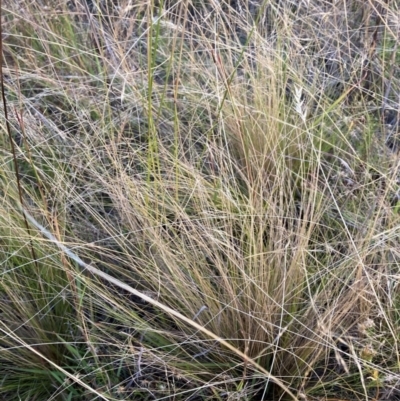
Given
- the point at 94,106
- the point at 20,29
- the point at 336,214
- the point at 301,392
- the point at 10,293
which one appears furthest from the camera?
the point at 20,29

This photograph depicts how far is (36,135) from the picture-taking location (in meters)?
1.28

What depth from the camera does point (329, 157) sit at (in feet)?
4.57

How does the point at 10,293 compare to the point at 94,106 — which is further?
the point at 94,106

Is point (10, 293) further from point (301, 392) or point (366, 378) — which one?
point (366, 378)

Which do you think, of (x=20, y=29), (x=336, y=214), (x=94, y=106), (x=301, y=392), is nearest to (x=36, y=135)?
(x=94, y=106)

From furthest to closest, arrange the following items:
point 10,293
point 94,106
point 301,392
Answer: point 94,106
point 10,293
point 301,392

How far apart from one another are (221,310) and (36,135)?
0.60 meters

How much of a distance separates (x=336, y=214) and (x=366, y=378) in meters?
0.34

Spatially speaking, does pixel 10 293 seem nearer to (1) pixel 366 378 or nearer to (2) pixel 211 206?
(2) pixel 211 206

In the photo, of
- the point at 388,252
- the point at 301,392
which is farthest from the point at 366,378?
the point at 388,252

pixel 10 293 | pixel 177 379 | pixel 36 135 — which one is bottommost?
pixel 177 379

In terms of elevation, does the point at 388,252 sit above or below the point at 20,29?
below

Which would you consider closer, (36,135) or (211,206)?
(211,206)

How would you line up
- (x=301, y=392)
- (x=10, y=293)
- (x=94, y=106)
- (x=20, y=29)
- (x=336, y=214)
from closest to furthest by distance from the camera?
(x=301, y=392) < (x=10, y=293) < (x=336, y=214) < (x=94, y=106) < (x=20, y=29)
